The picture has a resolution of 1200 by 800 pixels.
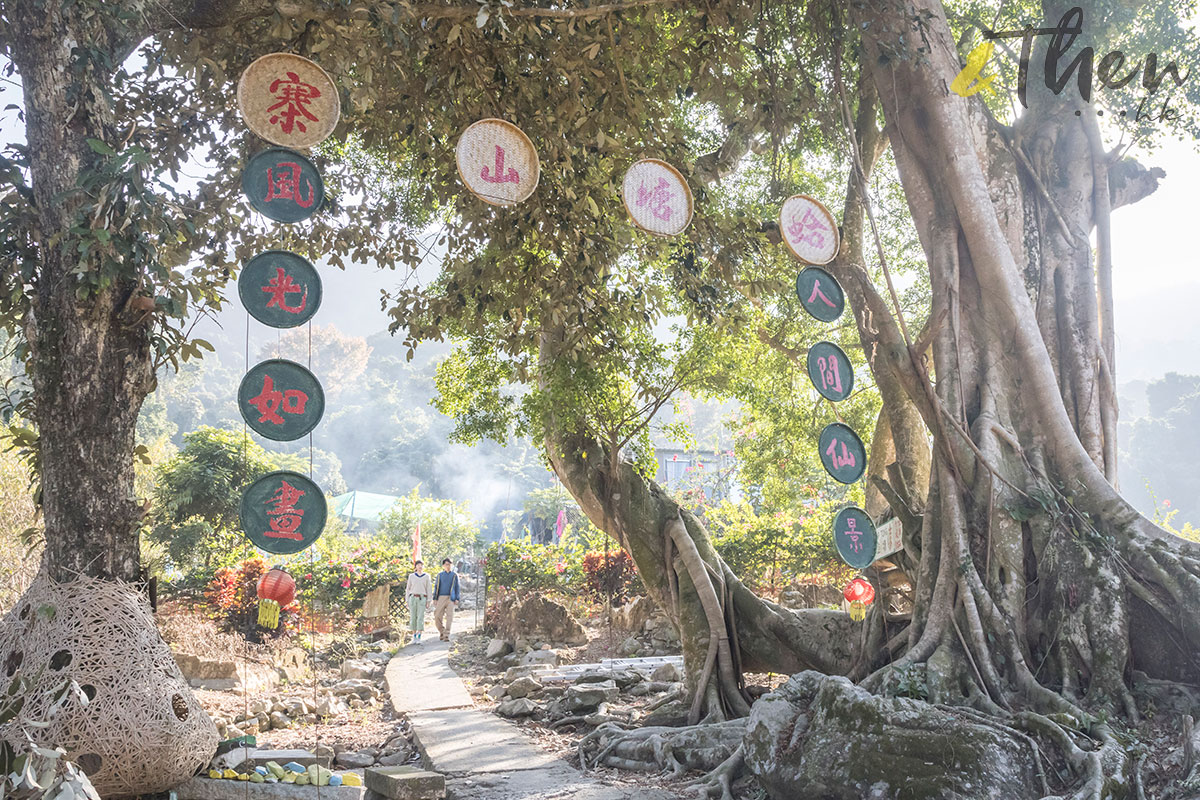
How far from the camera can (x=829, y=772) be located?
3.88m

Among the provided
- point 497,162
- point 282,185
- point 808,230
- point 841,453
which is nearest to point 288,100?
point 282,185

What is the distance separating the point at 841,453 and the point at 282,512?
3.60 m

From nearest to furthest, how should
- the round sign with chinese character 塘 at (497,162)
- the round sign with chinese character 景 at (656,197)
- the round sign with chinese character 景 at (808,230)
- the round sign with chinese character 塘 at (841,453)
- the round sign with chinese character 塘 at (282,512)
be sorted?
the round sign with chinese character 塘 at (282,512) < the round sign with chinese character 塘 at (497,162) < the round sign with chinese character 景 at (656,197) < the round sign with chinese character 景 at (808,230) < the round sign with chinese character 塘 at (841,453)

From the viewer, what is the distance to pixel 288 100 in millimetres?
4027

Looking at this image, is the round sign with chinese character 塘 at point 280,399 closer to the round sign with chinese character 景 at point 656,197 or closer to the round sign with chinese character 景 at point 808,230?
the round sign with chinese character 景 at point 656,197

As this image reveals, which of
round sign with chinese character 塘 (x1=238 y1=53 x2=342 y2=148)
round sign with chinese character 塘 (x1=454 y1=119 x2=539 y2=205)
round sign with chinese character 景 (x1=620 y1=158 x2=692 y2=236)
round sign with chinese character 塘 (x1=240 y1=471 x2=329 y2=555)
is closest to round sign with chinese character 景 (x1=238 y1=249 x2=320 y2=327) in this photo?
round sign with chinese character 塘 (x1=238 y1=53 x2=342 y2=148)

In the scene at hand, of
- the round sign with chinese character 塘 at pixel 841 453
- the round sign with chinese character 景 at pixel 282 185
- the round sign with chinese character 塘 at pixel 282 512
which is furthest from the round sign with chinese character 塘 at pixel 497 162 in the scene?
the round sign with chinese character 塘 at pixel 841 453

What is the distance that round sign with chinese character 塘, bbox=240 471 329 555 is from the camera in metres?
4.05

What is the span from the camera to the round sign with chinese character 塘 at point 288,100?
3934 millimetres

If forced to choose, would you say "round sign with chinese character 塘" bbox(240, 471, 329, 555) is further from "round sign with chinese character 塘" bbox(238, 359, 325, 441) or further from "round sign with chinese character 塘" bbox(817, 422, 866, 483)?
"round sign with chinese character 塘" bbox(817, 422, 866, 483)

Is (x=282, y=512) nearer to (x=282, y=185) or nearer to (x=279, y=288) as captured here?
(x=279, y=288)

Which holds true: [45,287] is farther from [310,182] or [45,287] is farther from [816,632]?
[816,632]

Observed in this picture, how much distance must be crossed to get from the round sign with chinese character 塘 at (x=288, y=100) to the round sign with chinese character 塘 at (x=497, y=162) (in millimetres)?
667

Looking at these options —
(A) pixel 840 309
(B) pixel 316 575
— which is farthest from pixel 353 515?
(A) pixel 840 309
